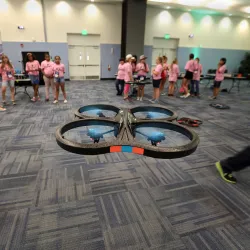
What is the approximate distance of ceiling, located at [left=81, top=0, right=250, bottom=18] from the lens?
9.12 metres

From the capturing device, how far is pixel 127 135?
2324 millimetres

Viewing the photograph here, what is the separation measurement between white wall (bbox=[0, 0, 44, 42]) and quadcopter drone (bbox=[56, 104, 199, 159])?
306 inches

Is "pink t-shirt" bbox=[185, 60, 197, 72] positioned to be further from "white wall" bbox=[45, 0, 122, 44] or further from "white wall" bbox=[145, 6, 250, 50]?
"white wall" bbox=[45, 0, 122, 44]

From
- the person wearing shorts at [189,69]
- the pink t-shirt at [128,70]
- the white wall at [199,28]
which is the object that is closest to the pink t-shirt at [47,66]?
the pink t-shirt at [128,70]

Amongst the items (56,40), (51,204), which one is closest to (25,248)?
(51,204)

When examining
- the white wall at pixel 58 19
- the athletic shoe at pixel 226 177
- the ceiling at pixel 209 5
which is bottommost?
the athletic shoe at pixel 226 177

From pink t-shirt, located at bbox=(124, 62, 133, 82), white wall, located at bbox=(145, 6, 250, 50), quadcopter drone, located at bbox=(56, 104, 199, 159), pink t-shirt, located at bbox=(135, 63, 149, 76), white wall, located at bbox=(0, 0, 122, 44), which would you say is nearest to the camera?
quadcopter drone, located at bbox=(56, 104, 199, 159)

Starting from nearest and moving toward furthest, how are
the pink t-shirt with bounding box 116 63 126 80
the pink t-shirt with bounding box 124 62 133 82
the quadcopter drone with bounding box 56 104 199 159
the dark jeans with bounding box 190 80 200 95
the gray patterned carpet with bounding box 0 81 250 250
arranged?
1. the gray patterned carpet with bounding box 0 81 250 250
2. the quadcopter drone with bounding box 56 104 199 159
3. the pink t-shirt with bounding box 124 62 133 82
4. the pink t-shirt with bounding box 116 63 126 80
5. the dark jeans with bounding box 190 80 200 95

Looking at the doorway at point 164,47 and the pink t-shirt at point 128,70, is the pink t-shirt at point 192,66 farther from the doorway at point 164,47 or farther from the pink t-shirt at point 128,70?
→ the doorway at point 164,47

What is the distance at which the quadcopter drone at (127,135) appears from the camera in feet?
6.77

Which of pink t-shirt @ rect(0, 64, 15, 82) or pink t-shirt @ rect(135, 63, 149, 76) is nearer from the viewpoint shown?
pink t-shirt @ rect(0, 64, 15, 82)

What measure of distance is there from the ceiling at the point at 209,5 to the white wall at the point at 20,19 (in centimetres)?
327

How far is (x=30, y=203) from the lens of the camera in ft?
6.14

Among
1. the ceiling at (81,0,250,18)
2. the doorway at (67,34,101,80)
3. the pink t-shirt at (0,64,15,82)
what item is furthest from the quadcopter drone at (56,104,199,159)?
the ceiling at (81,0,250,18)
